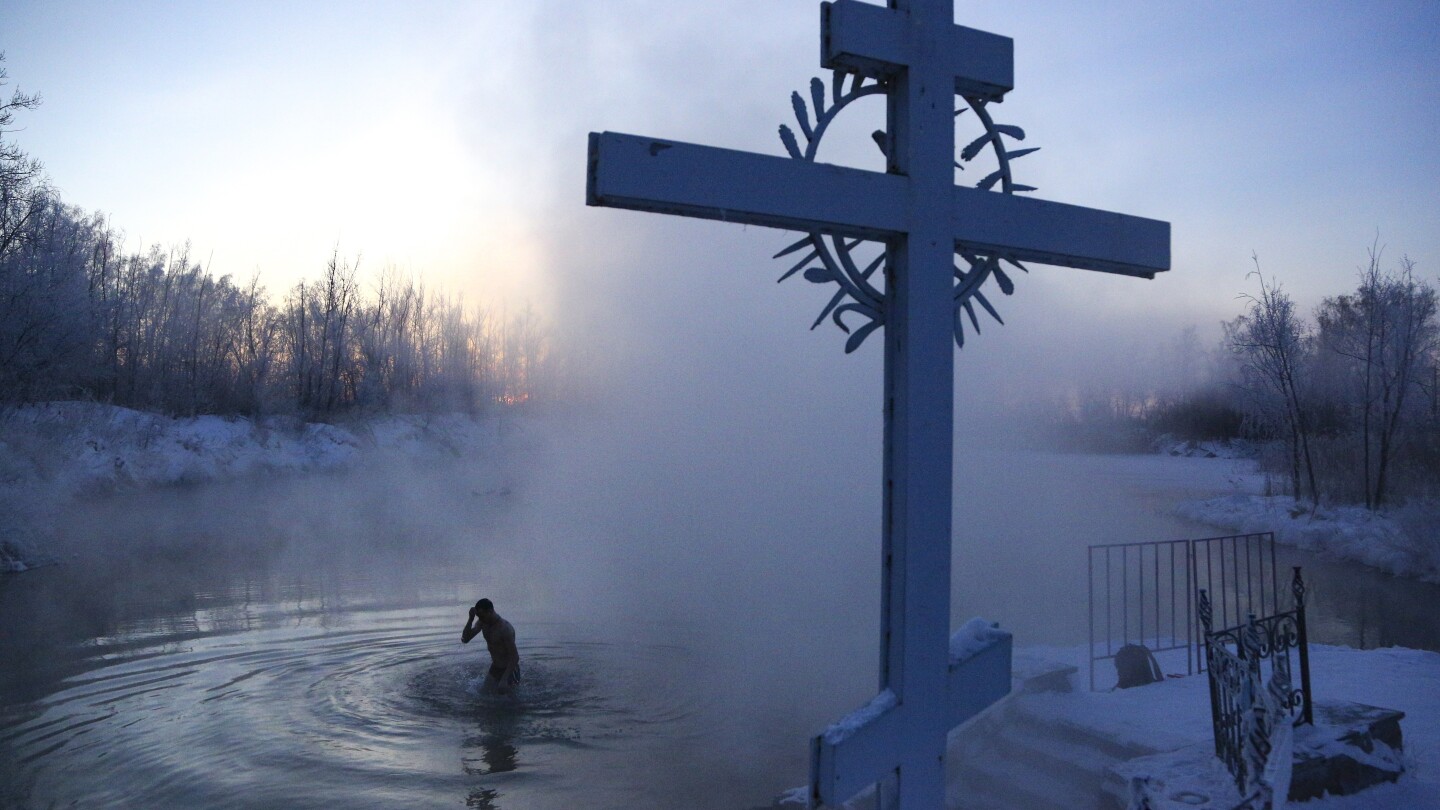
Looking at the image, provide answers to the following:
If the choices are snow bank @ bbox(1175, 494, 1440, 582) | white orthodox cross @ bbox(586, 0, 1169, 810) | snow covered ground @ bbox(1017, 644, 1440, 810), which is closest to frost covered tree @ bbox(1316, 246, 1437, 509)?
snow bank @ bbox(1175, 494, 1440, 582)

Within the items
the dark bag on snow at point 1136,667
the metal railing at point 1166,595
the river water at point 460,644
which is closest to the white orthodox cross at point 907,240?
the river water at point 460,644

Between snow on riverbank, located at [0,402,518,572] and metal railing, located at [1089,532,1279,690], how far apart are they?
18543 millimetres

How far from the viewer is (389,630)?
11.3 meters

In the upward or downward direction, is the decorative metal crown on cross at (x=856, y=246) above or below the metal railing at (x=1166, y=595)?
above

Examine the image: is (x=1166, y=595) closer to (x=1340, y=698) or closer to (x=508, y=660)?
(x=1340, y=698)

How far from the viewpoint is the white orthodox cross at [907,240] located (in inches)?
78.5

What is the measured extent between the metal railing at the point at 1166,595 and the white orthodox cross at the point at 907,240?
5.14m

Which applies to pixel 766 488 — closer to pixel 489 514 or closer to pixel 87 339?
pixel 489 514

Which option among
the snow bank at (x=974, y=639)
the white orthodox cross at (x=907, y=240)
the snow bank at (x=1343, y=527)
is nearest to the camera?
the white orthodox cross at (x=907, y=240)

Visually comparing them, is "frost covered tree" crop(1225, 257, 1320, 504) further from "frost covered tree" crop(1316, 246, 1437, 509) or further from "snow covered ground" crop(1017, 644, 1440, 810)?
"snow covered ground" crop(1017, 644, 1440, 810)

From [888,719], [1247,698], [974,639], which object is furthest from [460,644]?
[888,719]

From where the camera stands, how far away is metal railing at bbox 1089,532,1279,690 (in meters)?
7.74

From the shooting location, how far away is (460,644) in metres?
10.7

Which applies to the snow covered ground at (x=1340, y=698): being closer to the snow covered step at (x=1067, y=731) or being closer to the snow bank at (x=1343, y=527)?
the snow covered step at (x=1067, y=731)
